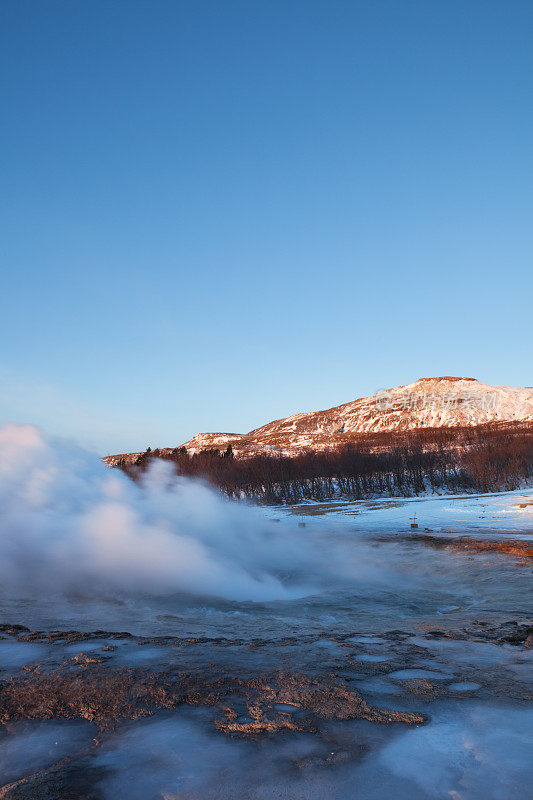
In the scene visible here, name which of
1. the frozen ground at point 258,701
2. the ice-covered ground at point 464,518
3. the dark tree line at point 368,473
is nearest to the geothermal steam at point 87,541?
the frozen ground at point 258,701

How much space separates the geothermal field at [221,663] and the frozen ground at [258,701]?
21mm

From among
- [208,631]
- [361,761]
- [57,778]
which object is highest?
[57,778]

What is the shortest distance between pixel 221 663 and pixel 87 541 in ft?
24.9

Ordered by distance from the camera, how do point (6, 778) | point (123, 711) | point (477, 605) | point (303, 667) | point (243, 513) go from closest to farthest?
point (6, 778), point (123, 711), point (303, 667), point (477, 605), point (243, 513)

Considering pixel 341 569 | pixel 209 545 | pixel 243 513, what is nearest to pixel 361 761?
pixel 209 545

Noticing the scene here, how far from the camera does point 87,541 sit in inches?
484

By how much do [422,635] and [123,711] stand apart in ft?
18.1

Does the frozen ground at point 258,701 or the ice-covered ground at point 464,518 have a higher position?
the frozen ground at point 258,701

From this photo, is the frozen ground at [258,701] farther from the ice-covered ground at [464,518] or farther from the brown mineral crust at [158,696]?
the ice-covered ground at [464,518]

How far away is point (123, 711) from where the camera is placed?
4.29 m

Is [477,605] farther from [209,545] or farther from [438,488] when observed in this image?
[438,488]

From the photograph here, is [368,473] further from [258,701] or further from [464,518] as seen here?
[258,701]

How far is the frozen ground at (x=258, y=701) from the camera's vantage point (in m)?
3.12

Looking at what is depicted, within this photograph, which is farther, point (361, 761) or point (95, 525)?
point (95, 525)
